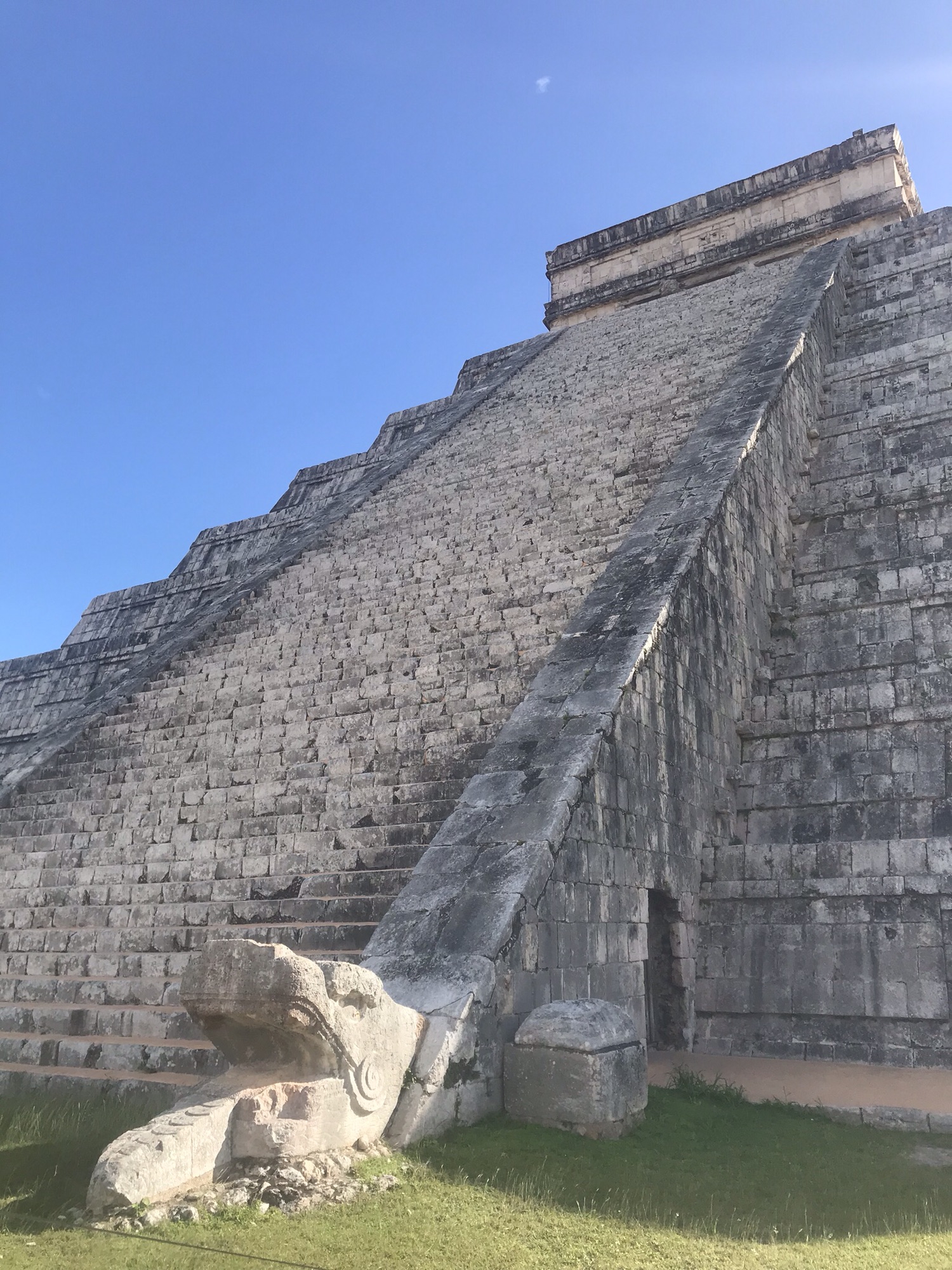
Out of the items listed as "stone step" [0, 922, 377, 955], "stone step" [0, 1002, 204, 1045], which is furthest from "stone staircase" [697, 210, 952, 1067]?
"stone step" [0, 1002, 204, 1045]

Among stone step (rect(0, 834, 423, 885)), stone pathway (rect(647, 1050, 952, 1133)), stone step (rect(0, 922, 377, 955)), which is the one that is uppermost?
stone step (rect(0, 834, 423, 885))

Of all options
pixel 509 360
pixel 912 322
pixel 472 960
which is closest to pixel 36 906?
pixel 472 960

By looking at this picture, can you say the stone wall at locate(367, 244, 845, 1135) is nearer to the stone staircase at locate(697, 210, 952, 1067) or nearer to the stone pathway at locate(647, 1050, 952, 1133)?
the stone staircase at locate(697, 210, 952, 1067)

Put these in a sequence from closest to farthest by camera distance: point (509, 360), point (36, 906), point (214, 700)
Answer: point (36, 906) → point (214, 700) → point (509, 360)

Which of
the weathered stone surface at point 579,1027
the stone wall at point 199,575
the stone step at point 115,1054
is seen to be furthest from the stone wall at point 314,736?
the stone wall at point 199,575

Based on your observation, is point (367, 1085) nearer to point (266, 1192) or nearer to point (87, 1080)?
point (266, 1192)

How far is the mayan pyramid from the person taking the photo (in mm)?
6215

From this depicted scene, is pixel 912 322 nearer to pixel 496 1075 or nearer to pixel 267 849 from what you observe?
→ pixel 267 849

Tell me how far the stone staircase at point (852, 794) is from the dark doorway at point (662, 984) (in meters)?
0.21

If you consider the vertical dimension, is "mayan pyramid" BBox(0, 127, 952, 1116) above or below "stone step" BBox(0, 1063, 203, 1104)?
above

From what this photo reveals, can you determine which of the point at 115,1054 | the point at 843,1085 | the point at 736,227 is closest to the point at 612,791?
the point at 843,1085

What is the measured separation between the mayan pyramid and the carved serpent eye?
58cm

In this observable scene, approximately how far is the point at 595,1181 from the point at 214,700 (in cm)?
670

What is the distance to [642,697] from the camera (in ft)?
23.7
